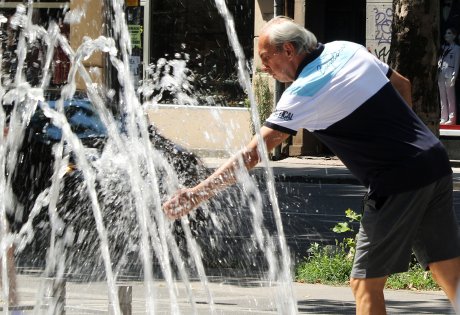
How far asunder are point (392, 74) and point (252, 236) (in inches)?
235

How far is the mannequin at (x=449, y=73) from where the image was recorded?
2208 cm

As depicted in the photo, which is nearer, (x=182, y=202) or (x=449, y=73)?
(x=182, y=202)

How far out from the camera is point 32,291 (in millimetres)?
8523

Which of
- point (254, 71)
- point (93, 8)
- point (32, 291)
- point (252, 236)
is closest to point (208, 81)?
point (254, 71)

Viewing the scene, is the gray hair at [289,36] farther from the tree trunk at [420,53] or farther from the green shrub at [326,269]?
the tree trunk at [420,53]

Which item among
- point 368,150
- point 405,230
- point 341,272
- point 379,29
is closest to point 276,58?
point 368,150

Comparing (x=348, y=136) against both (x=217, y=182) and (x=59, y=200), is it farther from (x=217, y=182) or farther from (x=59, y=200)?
(x=59, y=200)

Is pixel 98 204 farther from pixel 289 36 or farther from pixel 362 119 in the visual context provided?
pixel 362 119

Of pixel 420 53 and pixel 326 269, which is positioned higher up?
pixel 420 53

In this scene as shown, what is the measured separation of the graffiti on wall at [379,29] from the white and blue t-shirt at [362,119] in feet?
55.3

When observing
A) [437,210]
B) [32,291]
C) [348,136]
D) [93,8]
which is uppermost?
[93,8]

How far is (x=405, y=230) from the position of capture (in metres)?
5.20

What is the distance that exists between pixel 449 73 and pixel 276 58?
57.4 feet

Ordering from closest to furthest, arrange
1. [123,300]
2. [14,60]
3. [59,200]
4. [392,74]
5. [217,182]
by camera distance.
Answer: [217,182], [392,74], [123,300], [59,200], [14,60]
